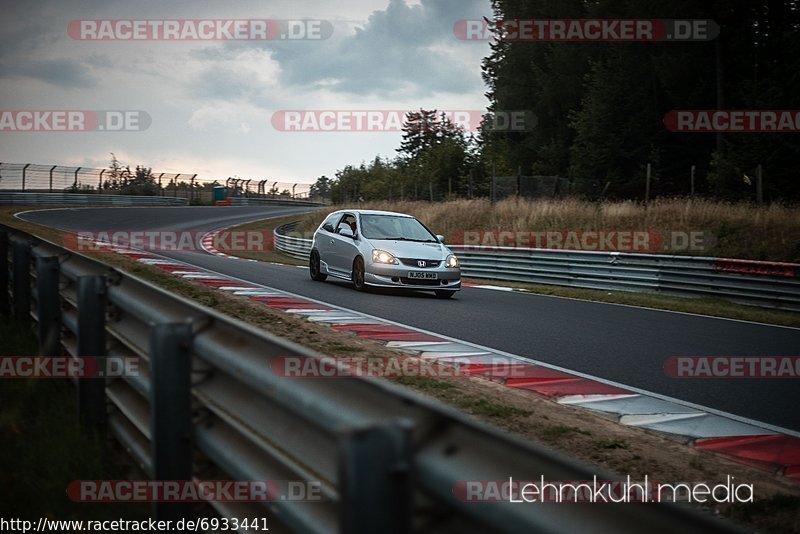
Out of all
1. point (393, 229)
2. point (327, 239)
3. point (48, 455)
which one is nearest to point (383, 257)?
point (393, 229)

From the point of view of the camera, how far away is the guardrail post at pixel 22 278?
6.90 metres

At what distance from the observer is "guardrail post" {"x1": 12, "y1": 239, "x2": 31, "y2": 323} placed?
272 inches

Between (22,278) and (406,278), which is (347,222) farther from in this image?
(22,278)

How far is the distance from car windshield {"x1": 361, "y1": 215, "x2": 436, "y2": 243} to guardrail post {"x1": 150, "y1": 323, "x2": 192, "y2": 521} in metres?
12.0

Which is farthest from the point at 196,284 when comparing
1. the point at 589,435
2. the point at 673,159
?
the point at 673,159

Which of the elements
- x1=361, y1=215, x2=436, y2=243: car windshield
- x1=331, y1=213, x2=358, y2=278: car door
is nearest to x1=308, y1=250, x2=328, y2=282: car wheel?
x1=331, y1=213, x2=358, y2=278: car door

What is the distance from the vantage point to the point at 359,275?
14.6m

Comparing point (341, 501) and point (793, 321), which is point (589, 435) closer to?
point (341, 501)

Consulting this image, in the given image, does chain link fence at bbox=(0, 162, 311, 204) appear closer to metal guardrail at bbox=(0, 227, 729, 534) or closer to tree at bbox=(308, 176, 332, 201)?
tree at bbox=(308, 176, 332, 201)

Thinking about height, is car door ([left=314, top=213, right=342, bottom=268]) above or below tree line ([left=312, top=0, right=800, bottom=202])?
below

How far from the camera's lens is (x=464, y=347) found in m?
8.84

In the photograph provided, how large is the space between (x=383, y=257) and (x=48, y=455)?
34.1 ft
